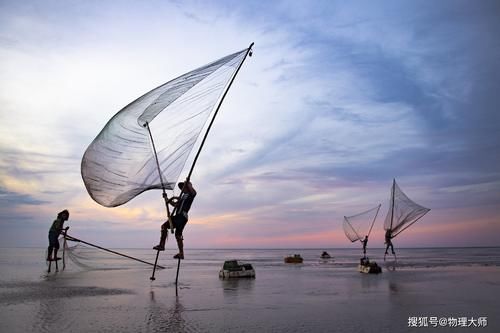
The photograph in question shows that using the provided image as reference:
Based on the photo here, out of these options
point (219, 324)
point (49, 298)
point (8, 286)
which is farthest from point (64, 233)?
point (219, 324)

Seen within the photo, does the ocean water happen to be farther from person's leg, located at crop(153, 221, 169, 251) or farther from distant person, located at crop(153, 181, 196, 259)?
distant person, located at crop(153, 181, 196, 259)

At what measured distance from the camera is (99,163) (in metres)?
13.7

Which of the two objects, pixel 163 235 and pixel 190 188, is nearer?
pixel 190 188

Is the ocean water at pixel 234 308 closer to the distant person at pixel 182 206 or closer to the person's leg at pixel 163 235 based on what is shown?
the person's leg at pixel 163 235

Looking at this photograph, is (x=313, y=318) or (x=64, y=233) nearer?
(x=313, y=318)

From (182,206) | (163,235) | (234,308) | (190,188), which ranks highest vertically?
(190,188)

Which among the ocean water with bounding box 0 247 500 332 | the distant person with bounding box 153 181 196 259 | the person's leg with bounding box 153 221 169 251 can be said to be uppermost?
the distant person with bounding box 153 181 196 259

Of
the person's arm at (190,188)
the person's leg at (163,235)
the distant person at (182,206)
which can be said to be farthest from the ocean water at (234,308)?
the person's arm at (190,188)

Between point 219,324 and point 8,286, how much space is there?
12.0m

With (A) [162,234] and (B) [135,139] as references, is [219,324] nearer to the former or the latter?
(A) [162,234]

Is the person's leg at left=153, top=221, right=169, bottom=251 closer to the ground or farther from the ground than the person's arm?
closer to the ground

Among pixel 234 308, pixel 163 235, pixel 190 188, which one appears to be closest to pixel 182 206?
pixel 190 188

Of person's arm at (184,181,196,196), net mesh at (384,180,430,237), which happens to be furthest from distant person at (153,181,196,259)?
net mesh at (384,180,430,237)

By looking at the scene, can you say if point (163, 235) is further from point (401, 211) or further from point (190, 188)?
point (401, 211)
